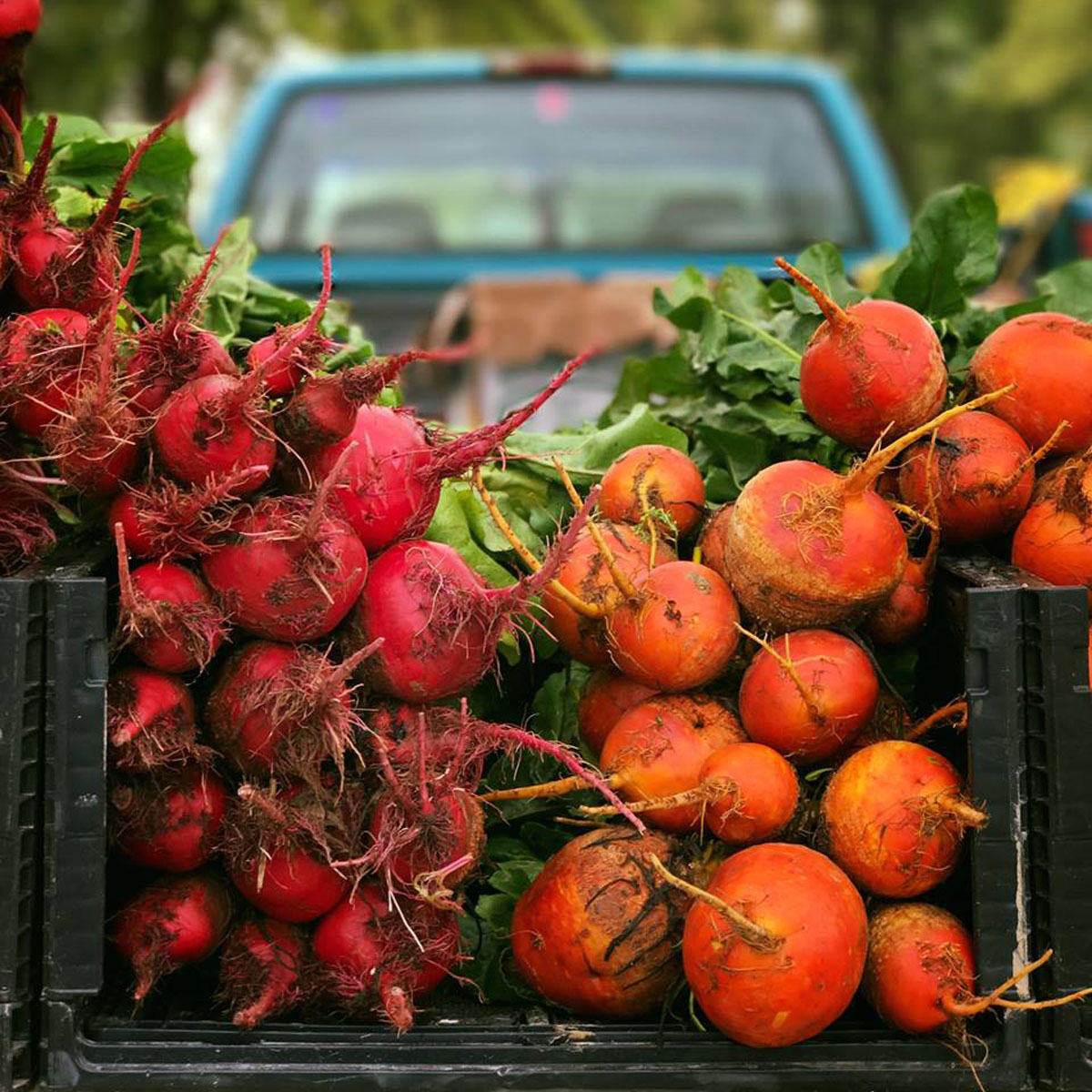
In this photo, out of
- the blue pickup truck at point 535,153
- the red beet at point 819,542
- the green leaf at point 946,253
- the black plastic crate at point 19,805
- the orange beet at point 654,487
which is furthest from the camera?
the blue pickup truck at point 535,153

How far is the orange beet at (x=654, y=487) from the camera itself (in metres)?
2.04

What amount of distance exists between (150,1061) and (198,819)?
0.28m

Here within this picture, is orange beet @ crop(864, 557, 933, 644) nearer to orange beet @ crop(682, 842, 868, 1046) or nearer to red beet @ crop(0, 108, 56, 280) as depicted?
orange beet @ crop(682, 842, 868, 1046)

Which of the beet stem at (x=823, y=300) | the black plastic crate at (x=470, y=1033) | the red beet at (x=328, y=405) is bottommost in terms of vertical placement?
the black plastic crate at (x=470, y=1033)

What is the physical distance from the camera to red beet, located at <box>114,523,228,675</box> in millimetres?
1580

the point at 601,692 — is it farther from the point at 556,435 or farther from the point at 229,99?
the point at 229,99

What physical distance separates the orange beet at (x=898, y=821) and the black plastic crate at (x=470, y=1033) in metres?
0.05

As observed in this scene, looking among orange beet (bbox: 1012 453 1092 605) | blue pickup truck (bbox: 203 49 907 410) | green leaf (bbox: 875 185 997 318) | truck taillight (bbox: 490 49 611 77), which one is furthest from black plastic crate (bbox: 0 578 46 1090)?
truck taillight (bbox: 490 49 611 77)

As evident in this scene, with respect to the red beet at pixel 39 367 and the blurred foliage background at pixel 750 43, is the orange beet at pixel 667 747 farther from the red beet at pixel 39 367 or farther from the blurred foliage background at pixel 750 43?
the blurred foliage background at pixel 750 43

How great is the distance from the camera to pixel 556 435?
2.46 meters

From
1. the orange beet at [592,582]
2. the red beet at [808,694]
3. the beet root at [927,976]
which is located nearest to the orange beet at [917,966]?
the beet root at [927,976]

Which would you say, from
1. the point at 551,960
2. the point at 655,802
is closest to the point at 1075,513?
the point at 655,802

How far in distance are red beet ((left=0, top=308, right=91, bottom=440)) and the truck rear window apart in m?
3.42

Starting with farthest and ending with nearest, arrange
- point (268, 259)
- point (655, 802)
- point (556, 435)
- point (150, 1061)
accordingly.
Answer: point (268, 259) < point (556, 435) < point (655, 802) < point (150, 1061)
